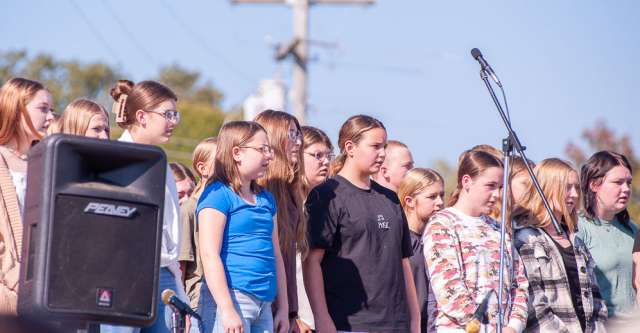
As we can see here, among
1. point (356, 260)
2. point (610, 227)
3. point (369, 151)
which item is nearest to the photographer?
point (356, 260)

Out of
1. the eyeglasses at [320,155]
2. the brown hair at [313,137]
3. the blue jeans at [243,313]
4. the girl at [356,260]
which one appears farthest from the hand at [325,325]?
the eyeglasses at [320,155]

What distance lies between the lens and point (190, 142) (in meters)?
33.9

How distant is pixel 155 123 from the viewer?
5.76m

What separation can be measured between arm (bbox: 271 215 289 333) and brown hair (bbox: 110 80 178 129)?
904mm

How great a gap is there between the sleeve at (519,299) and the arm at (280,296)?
1.52 metres

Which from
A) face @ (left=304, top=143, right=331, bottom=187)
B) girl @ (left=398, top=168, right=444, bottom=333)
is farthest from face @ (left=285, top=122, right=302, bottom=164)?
girl @ (left=398, top=168, right=444, bottom=333)

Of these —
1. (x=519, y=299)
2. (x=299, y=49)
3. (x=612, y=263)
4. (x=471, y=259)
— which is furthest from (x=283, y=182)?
(x=299, y=49)

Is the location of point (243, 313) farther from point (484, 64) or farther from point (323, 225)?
point (484, 64)

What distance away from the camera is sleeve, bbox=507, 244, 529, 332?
21.7 feet

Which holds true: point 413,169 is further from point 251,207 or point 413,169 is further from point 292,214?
point 251,207

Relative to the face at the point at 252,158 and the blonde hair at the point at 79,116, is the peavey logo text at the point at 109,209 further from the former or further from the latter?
the face at the point at 252,158

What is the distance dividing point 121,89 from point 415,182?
2623 millimetres

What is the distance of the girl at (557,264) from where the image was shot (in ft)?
22.7

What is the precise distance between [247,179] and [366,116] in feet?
3.68
